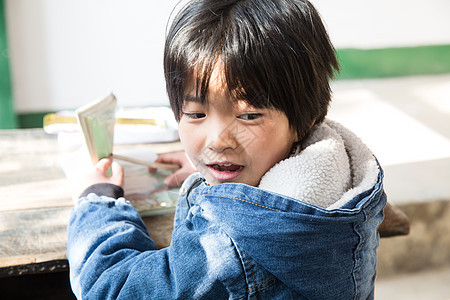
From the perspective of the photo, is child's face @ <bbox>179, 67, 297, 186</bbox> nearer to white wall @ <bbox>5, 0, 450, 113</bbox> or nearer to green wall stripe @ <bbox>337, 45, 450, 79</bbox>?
white wall @ <bbox>5, 0, 450, 113</bbox>

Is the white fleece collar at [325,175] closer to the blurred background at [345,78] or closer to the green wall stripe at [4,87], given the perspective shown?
the blurred background at [345,78]

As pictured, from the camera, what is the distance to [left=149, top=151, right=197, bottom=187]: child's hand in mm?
1210

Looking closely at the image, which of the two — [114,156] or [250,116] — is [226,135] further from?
[114,156]

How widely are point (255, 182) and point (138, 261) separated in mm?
209

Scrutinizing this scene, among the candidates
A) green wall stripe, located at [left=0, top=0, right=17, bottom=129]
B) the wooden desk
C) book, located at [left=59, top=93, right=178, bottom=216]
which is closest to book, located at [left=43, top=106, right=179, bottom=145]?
the wooden desk

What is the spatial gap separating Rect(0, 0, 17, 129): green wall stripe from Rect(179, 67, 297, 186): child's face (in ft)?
5.83

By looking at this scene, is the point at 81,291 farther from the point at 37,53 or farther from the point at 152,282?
the point at 37,53

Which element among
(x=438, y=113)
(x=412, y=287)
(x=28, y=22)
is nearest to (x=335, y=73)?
(x=412, y=287)

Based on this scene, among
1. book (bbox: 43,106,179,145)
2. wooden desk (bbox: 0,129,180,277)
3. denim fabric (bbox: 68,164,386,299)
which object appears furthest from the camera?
book (bbox: 43,106,179,145)

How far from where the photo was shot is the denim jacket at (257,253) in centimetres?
70

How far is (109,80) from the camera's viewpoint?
106 inches

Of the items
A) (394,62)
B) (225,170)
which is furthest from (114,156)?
(394,62)

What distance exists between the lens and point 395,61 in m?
3.65

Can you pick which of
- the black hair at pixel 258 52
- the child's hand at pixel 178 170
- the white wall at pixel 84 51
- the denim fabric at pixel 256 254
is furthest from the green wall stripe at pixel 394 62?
the denim fabric at pixel 256 254
